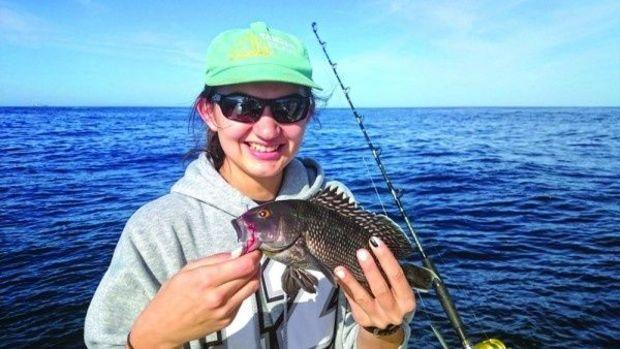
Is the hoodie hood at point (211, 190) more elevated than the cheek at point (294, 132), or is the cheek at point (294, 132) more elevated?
the cheek at point (294, 132)

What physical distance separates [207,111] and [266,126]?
700mm

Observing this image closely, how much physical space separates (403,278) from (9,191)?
2130 cm

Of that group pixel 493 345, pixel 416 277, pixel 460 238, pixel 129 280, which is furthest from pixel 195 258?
pixel 460 238

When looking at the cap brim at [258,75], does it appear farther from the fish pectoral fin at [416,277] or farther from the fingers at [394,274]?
the fish pectoral fin at [416,277]

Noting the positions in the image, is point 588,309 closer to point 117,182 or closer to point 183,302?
point 183,302

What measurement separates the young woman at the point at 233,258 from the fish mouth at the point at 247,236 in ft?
0.78

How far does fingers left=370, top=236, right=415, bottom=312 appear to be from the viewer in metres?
3.01

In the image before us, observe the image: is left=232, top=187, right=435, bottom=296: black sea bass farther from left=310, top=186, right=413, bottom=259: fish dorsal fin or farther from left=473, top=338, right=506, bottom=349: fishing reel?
left=473, top=338, right=506, bottom=349: fishing reel

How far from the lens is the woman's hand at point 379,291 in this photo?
301cm

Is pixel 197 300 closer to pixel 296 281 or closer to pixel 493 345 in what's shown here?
pixel 296 281

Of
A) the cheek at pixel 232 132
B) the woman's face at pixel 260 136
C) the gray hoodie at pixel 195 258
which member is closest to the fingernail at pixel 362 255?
the gray hoodie at pixel 195 258

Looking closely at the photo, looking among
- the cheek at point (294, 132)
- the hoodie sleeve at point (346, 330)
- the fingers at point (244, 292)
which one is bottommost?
the hoodie sleeve at point (346, 330)

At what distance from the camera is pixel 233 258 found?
2.51m

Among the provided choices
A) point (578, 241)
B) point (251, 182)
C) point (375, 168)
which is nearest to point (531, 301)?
point (578, 241)
